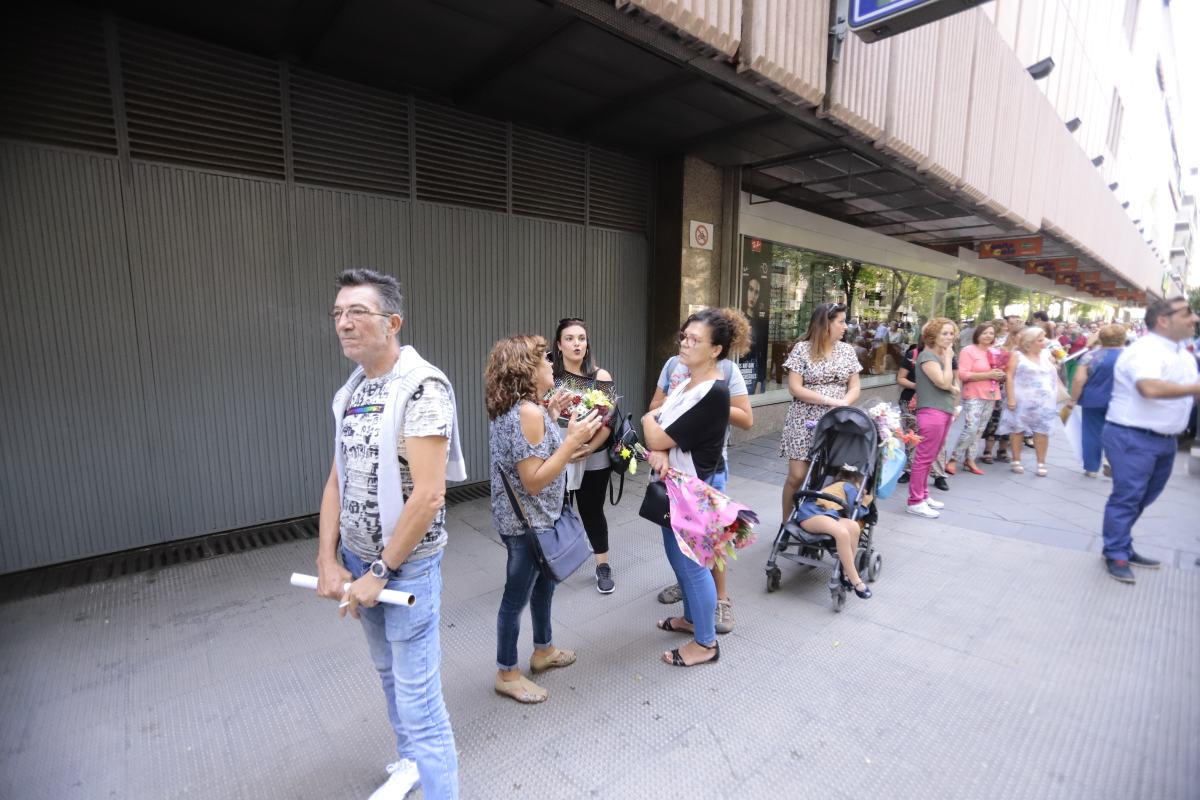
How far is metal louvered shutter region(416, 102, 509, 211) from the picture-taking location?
209 inches

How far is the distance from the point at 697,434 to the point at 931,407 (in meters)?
3.96

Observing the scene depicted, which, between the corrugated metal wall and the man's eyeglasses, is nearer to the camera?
the man's eyeglasses

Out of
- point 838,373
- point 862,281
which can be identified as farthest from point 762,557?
point 862,281

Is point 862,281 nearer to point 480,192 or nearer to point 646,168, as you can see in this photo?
point 646,168

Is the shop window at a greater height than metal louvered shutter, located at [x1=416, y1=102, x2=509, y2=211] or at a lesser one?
lesser

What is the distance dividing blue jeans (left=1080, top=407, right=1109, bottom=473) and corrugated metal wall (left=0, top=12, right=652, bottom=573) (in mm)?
6568

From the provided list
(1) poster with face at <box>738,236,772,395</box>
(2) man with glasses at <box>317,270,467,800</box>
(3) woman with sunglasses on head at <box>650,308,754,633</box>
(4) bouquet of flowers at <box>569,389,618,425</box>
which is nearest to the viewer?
(2) man with glasses at <box>317,270,467,800</box>

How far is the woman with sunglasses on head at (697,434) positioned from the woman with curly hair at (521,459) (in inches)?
21.2

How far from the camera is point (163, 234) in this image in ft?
13.5

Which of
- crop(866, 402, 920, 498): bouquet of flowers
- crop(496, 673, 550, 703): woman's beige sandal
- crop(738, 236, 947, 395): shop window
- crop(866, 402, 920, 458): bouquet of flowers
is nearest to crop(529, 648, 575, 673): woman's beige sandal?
crop(496, 673, 550, 703): woman's beige sandal

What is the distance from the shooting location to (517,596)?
261 centimetres

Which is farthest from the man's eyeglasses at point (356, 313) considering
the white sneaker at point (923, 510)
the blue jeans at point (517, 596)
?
the white sneaker at point (923, 510)

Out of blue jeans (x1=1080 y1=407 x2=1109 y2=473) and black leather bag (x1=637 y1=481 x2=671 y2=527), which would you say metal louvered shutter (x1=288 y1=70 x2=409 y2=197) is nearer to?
black leather bag (x1=637 y1=481 x2=671 y2=527)

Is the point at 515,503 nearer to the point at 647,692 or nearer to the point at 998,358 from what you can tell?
the point at 647,692
